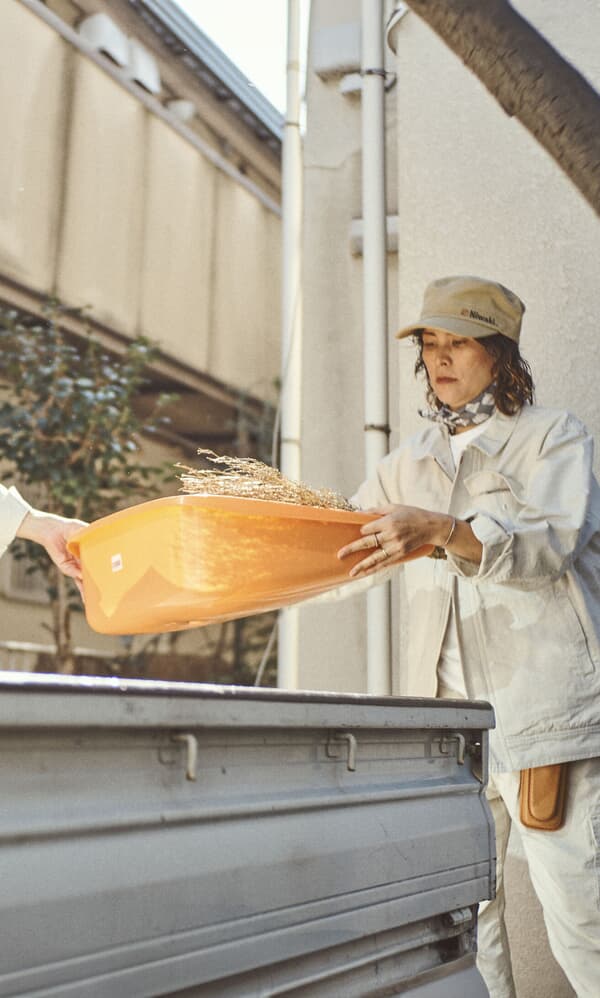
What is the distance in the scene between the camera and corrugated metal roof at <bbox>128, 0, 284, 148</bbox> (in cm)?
943

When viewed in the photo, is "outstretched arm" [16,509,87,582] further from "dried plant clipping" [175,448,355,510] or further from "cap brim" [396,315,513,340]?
"cap brim" [396,315,513,340]

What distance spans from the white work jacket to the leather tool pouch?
0.12 feet

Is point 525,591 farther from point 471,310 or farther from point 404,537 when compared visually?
point 471,310

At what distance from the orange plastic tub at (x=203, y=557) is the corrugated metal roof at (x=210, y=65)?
7952 millimetres

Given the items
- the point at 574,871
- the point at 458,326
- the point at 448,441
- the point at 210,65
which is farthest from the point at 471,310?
the point at 210,65

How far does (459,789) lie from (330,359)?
280 centimetres

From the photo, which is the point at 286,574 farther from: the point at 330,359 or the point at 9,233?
the point at 9,233

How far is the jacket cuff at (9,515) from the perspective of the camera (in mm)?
2672

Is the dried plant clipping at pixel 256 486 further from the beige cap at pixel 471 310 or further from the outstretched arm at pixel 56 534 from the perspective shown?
the beige cap at pixel 471 310

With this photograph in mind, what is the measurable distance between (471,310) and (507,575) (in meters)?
0.71

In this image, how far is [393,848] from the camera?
1.85m

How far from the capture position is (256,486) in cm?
243

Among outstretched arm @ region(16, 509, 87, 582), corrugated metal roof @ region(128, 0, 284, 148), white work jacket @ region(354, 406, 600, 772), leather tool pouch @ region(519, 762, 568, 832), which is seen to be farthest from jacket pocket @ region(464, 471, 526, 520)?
corrugated metal roof @ region(128, 0, 284, 148)

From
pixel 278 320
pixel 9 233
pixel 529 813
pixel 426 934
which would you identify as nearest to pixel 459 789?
pixel 426 934
